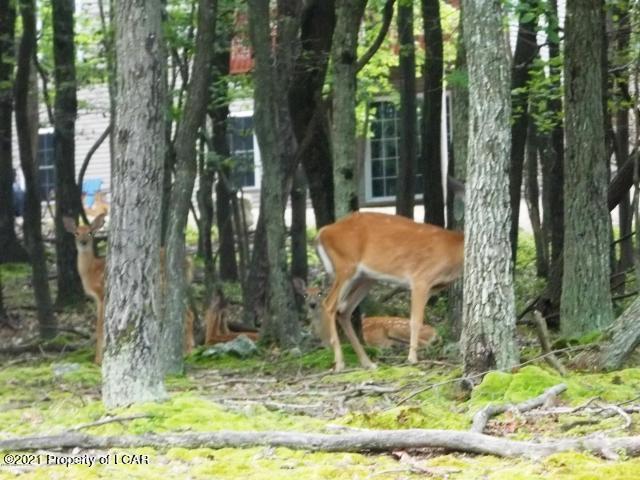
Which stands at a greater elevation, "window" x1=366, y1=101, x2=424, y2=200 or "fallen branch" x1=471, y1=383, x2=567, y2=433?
"window" x1=366, y1=101, x2=424, y2=200

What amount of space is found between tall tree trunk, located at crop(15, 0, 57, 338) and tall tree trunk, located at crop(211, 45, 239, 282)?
243 cm

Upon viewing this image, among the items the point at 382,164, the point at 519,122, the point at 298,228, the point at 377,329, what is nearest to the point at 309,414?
the point at 377,329

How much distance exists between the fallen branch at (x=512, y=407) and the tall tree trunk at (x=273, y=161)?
5.49m

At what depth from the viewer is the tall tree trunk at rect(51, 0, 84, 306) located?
1931 centimetres

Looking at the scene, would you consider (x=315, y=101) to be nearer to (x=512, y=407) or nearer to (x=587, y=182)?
(x=587, y=182)

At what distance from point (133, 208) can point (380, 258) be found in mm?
5368

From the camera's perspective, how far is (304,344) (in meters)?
15.0

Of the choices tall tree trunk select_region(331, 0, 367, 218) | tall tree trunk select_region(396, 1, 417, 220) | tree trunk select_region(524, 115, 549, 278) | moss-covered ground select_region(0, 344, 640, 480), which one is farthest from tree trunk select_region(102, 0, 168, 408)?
tall tree trunk select_region(396, 1, 417, 220)

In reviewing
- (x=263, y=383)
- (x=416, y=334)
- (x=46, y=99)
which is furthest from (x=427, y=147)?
(x=263, y=383)

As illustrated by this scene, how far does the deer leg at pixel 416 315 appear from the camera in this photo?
516 inches

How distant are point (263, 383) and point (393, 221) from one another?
3252 mm

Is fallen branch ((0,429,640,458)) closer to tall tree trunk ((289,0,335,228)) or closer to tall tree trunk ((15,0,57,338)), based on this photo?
tall tree trunk ((289,0,335,228))

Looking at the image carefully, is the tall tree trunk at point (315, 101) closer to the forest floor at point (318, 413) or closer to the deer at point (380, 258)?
the deer at point (380, 258)

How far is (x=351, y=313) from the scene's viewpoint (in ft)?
46.8
